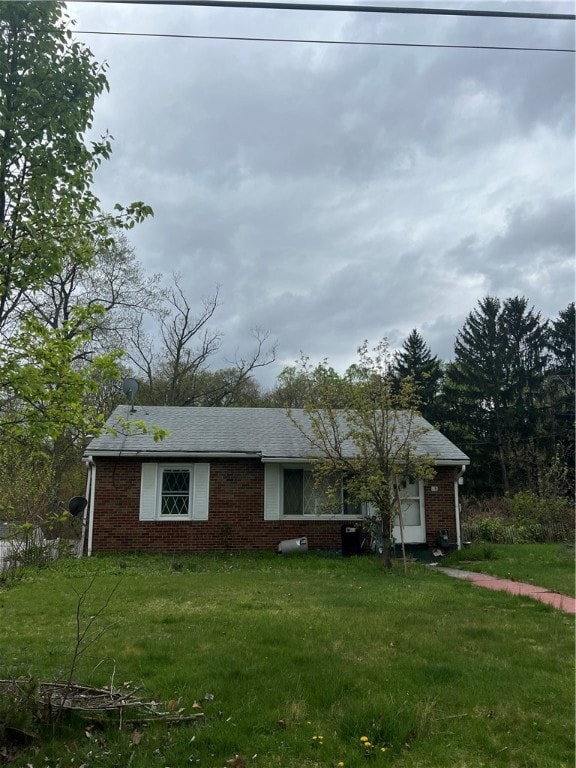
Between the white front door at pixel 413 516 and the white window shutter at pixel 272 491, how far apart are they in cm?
311

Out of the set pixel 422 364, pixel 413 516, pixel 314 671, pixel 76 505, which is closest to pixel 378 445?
pixel 413 516

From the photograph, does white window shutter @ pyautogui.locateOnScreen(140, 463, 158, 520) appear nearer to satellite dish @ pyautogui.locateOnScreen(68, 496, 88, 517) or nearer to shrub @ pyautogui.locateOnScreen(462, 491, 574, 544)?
satellite dish @ pyautogui.locateOnScreen(68, 496, 88, 517)

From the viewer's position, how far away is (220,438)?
15336 millimetres

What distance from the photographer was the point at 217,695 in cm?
427

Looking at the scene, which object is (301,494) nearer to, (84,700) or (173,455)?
(173,455)

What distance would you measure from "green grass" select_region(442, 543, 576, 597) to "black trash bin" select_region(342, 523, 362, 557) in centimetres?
218

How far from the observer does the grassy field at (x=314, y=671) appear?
136 inches

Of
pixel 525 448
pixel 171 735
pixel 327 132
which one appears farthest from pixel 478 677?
pixel 525 448

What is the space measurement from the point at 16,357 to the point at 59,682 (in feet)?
7.79

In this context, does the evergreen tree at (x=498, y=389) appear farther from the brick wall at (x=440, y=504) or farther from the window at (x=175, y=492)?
the window at (x=175, y=492)

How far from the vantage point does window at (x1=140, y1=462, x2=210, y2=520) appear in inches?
557

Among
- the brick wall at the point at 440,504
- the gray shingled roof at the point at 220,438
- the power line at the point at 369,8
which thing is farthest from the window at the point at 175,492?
the power line at the point at 369,8

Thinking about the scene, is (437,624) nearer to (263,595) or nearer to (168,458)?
(263,595)

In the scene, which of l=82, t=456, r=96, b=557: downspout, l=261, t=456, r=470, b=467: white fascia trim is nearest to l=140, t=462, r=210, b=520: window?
l=82, t=456, r=96, b=557: downspout
